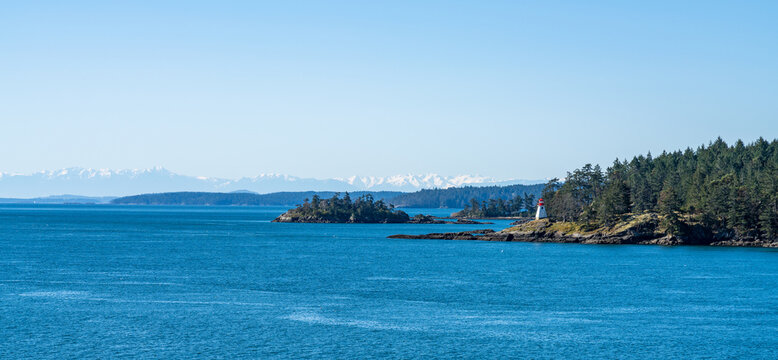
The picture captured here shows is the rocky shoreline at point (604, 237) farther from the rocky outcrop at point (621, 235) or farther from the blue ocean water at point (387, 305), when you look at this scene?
the blue ocean water at point (387, 305)

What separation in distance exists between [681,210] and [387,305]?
102061mm

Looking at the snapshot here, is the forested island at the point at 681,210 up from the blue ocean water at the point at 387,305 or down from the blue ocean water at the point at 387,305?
up

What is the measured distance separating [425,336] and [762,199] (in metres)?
106

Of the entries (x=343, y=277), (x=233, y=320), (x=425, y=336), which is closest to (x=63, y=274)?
(x=343, y=277)

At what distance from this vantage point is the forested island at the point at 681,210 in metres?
142

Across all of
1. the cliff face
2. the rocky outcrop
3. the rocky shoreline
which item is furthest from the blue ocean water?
the rocky outcrop

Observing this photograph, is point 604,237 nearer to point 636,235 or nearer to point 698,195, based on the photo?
point 636,235

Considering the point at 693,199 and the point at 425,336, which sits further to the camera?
the point at 693,199

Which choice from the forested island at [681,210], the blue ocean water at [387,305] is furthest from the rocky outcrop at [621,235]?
the blue ocean water at [387,305]

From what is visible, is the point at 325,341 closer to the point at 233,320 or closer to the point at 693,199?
the point at 233,320

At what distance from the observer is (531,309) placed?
70.8 meters

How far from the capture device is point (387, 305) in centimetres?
7225

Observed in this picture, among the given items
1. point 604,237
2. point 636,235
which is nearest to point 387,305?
point 636,235

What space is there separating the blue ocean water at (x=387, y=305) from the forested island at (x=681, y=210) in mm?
13428
